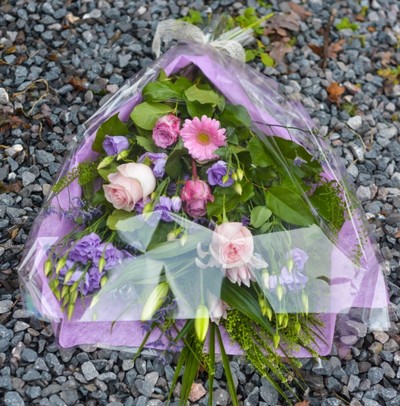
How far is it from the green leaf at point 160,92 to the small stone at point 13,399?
2.59 feet

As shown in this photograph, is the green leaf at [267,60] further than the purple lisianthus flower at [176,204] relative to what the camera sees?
Yes

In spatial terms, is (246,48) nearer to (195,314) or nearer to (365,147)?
(365,147)

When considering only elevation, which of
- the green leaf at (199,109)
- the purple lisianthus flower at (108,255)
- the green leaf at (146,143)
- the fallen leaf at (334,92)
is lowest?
the fallen leaf at (334,92)

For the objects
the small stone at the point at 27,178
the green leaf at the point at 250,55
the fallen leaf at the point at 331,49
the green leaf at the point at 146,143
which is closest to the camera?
the green leaf at the point at 146,143

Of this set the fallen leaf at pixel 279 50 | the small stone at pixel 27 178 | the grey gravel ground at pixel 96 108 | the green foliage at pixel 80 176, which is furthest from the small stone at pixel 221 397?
the fallen leaf at pixel 279 50

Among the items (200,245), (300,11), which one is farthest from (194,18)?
(200,245)

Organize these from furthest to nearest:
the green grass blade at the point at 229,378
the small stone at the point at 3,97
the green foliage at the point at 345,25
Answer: the green foliage at the point at 345,25 < the small stone at the point at 3,97 < the green grass blade at the point at 229,378

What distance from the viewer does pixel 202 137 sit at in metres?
1.70

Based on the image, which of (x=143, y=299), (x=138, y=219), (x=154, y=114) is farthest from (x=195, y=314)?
(x=154, y=114)

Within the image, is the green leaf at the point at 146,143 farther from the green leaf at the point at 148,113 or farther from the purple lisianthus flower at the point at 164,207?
the purple lisianthus flower at the point at 164,207

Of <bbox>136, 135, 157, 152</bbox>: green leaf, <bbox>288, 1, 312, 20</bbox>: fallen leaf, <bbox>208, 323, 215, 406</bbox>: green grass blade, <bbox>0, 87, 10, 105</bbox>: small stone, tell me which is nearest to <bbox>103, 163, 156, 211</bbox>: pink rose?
<bbox>136, 135, 157, 152</bbox>: green leaf

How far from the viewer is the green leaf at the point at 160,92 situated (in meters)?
1.85

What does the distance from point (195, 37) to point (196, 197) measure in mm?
728

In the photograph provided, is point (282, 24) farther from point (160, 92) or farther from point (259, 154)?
point (259, 154)
